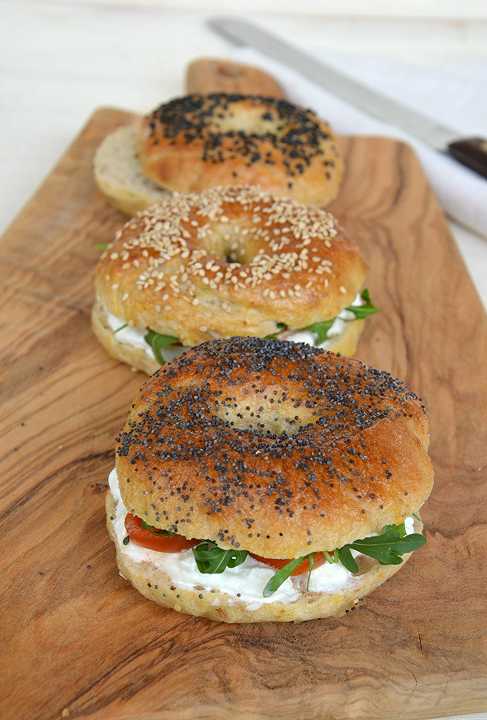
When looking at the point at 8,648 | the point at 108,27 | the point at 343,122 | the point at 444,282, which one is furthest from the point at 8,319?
the point at 108,27

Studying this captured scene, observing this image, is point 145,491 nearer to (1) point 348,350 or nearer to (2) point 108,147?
(1) point 348,350

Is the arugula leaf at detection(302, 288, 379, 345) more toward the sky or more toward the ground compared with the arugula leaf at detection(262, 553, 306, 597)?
more toward the sky

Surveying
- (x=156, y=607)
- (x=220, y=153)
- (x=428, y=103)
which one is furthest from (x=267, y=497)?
(x=428, y=103)

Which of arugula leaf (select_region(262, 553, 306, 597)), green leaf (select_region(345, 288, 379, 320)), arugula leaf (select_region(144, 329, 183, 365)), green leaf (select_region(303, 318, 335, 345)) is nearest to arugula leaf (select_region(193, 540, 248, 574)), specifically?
arugula leaf (select_region(262, 553, 306, 597))

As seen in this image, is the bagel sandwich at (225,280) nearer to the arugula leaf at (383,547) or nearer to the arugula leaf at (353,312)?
the arugula leaf at (353,312)

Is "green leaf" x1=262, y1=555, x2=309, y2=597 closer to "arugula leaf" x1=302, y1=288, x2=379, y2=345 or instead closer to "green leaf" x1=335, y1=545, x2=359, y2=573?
"green leaf" x1=335, y1=545, x2=359, y2=573

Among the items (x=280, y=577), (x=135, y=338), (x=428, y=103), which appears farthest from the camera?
(x=428, y=103)

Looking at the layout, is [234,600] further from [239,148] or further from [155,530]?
[239,148]
